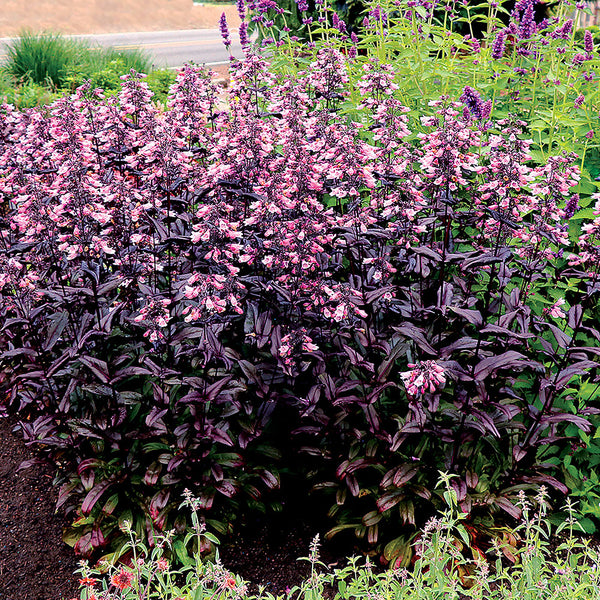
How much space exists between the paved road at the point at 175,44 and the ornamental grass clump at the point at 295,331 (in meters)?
15.3

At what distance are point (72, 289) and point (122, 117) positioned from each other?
1.30m

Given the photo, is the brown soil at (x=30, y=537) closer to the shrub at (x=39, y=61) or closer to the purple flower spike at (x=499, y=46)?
the purple flower spike at (x=499, y=46)

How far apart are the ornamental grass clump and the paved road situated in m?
15.3

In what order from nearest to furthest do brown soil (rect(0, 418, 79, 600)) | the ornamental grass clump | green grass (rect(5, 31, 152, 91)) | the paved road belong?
the ornamental grass clump, brown soil (rect(0, 418, 79, 600)), green grass (rect(5, 31, 152, 91)), the paved road

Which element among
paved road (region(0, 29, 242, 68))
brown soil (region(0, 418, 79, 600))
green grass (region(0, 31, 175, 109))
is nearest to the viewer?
brown soil (region(0, 418, 79, 600))

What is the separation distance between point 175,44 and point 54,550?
20.9 m

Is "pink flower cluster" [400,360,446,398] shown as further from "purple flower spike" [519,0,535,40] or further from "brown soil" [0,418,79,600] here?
"purple flower spike" [519,0,535,40]

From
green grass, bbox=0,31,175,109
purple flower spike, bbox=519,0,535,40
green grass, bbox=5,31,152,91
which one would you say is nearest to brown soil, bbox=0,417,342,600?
purple flower spike, bbox=519,0,535,40

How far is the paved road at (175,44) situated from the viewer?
18.4 m

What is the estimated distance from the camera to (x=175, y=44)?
21.4m

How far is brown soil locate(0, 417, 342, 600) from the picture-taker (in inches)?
122

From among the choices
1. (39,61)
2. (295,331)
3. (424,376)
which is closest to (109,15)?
(39,61)

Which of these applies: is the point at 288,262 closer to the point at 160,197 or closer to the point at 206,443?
the point at 160,197

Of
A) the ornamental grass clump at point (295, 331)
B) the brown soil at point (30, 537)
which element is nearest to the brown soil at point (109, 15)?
the brown soil at point (30, 537)
